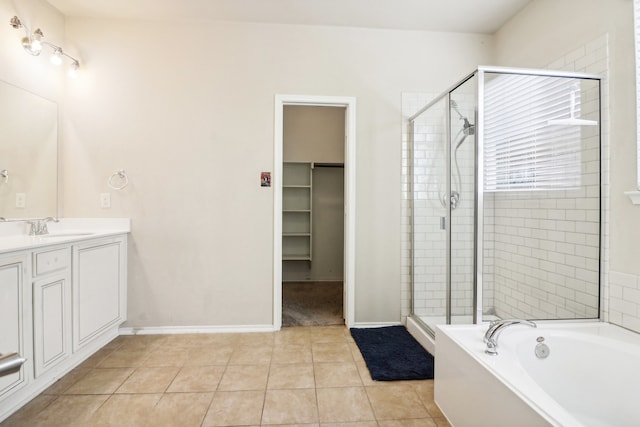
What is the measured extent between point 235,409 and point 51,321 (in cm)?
127

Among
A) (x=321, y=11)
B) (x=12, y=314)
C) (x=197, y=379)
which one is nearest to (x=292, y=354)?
(x=197, y=379)

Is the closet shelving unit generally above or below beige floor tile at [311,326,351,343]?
above

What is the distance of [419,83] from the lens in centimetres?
289

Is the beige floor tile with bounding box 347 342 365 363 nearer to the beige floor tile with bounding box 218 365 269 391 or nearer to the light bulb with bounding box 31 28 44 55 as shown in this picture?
the beige floor tile with bounding box 218 365 269 391

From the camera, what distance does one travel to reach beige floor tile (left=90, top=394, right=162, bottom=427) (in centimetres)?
162

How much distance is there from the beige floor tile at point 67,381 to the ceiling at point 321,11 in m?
2.78

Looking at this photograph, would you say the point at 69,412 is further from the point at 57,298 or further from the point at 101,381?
the point at 57,298

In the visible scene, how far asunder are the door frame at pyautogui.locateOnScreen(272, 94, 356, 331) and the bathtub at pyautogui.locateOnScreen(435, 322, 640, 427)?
3.85 ft

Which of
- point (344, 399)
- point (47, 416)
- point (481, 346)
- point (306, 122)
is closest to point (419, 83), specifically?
point (306, 122)

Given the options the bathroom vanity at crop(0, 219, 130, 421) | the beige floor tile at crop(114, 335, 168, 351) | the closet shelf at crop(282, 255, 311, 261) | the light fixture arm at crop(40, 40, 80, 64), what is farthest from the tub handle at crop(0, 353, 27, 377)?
the closet shelf at crop(282, 255, 311, 261)

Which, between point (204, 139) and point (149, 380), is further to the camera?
point (204, 139)

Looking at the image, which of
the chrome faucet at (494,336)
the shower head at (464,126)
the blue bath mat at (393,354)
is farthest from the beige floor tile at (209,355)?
the shower head at (464,126)

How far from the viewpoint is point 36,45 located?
2236 mm

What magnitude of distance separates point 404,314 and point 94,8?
374 cm
